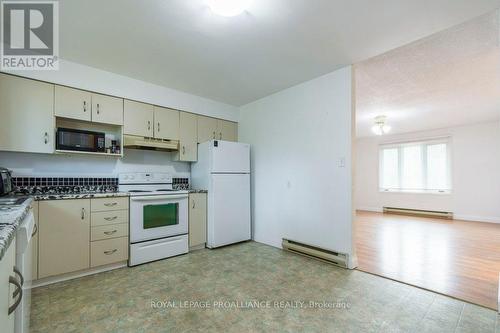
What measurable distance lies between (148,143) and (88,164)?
2.52 feet

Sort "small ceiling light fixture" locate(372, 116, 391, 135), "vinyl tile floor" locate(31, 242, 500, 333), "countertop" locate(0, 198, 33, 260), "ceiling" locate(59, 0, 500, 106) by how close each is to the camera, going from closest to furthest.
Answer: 1. "countertop" locate(0, 198, 33, 260)
2. "vinyl tile floor" locate(31, 242, 500, 333)
3. "ceiling" locate(59, 0, 500, 106)
4. "small ceiling light fixture" locate(372, 116, 391, 135)

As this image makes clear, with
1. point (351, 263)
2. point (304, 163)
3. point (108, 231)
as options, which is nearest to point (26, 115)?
point (108, 231)

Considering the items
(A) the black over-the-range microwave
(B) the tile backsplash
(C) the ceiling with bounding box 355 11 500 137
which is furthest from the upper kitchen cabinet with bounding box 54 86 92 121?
(C) the ceiling with bounding box 355 11 500 137

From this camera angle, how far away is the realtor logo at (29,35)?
6.25 ft

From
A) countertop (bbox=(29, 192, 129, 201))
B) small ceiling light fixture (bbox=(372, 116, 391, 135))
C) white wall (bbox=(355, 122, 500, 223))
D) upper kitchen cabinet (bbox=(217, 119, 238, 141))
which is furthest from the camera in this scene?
white wall (bbox=(355, 122, 500, 223))

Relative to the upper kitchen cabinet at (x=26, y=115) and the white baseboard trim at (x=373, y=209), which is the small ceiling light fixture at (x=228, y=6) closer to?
the upper kitchen cabinet at (x=26, y=115)

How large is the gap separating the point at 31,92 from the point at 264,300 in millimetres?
3147

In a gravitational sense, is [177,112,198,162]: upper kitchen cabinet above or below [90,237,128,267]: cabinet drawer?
above

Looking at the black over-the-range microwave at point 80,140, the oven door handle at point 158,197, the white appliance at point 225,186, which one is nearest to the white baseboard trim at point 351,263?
the white appliance at point 225,186

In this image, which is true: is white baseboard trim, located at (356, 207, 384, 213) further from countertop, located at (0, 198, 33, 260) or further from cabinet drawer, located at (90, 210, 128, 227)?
countertop, located at (0, 198, 33, 260)

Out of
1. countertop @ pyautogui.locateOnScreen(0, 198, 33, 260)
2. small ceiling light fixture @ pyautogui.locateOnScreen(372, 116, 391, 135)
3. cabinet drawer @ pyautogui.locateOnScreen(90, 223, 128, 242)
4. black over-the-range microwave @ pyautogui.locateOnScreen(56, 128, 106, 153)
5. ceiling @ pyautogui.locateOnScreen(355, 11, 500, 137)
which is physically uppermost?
ceiling @ pyautogui.locateOnScreen(355, 11, 500, 137)

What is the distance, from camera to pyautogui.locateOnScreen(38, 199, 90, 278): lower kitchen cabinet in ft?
7.54

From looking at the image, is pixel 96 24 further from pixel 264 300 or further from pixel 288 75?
pixel 264 300

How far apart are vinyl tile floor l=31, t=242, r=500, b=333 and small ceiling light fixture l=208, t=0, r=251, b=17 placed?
91.9 inches
